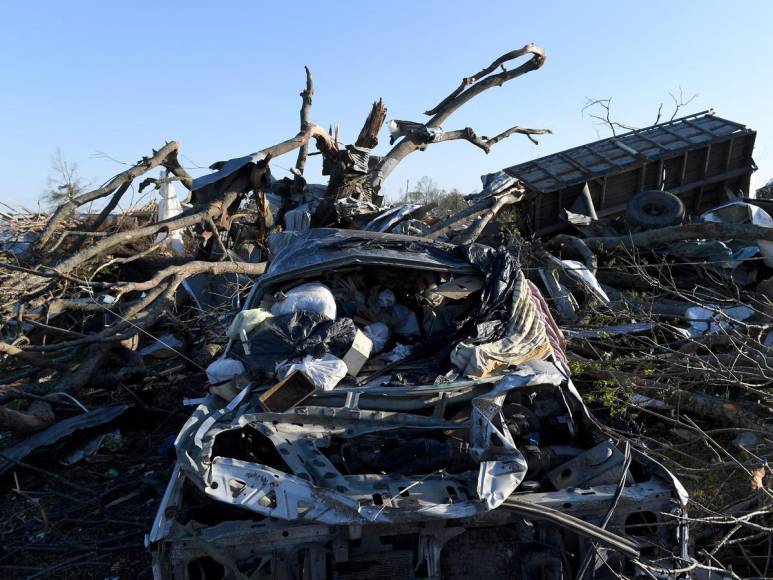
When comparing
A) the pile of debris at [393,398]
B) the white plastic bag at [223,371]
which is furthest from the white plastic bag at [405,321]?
the white plastic bag at [223,371]

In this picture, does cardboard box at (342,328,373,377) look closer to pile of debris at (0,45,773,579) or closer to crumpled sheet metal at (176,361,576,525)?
pile of debris at (0,45,773,579)

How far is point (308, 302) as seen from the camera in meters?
4.30

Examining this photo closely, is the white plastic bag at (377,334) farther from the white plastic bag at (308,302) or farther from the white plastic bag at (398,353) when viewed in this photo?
the white plastic bag at (308,302)

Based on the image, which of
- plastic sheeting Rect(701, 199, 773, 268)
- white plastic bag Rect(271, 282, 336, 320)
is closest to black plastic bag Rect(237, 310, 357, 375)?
white plastic bag Rect(271, 282, 336, 320)

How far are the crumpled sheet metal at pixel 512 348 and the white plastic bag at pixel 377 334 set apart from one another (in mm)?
747

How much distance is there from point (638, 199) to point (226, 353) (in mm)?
7210

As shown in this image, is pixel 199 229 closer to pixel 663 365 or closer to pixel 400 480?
pixel 663 365

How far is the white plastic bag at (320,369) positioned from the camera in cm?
350

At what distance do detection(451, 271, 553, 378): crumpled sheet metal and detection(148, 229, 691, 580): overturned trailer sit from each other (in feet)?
0.04

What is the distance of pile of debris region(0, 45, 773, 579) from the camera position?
2717 millimetres

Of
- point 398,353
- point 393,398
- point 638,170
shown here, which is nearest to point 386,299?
point 398,353

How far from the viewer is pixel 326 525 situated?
2.64 m

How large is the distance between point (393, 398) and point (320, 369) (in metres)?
0.44

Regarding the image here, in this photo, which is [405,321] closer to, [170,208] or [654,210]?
[654,210]
